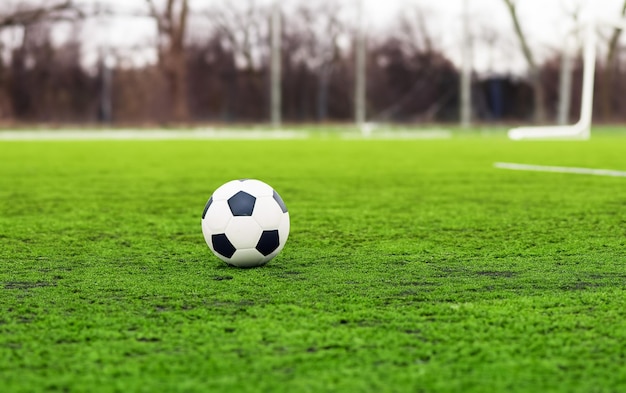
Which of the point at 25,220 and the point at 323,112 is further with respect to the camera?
the point at 323,112

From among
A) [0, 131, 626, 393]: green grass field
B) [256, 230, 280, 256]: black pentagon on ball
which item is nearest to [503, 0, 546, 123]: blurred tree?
[0, 131, 626, 393]: green grass field

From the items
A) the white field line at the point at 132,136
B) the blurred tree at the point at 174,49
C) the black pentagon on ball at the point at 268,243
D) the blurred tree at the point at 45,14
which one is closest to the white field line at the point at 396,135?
the white field line at the point at 132,136

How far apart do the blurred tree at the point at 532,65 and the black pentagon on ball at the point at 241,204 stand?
30366mm

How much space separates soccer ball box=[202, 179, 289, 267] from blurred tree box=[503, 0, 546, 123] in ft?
99.6

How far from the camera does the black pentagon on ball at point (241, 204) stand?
3.63 m

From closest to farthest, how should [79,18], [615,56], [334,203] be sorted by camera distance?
1. [334,203]
2. [79,18]
3. [615,56]

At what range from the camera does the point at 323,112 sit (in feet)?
116

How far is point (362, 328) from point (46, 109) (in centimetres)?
3189

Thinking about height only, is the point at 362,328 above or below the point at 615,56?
below

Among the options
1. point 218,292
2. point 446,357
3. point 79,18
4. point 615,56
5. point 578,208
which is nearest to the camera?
point 446,357

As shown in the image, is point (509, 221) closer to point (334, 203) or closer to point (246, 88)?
point (334, 203)

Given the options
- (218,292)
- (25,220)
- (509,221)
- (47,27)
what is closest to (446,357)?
(218,292)

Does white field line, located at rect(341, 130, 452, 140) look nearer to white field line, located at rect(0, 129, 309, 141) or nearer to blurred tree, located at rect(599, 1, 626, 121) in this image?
white field line, located at rect(0, 129, 309, 141)

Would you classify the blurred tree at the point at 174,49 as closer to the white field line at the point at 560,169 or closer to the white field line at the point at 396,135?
the white field line at the point at 396,135
